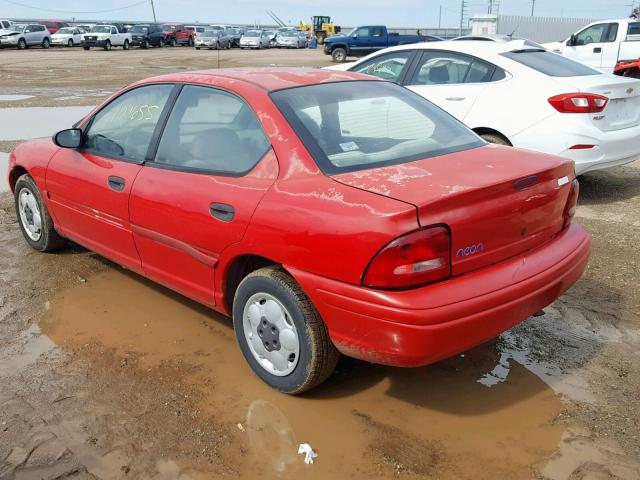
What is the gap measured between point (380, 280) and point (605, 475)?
123 centimetres

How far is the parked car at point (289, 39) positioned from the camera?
48.4m

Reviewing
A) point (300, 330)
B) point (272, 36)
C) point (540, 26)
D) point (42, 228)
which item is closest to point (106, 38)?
point (272, 36)

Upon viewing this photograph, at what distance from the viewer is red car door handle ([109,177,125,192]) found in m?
3.97

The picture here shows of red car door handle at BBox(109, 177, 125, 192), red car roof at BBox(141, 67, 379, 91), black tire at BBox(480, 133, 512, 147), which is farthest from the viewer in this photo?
black tire at BBox(480, 133, 512, 147)

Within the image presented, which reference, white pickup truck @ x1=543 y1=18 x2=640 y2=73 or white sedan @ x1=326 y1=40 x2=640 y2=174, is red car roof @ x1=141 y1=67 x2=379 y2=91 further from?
white pickup truck @ x1=543 y1=18 x2=640 y2=73

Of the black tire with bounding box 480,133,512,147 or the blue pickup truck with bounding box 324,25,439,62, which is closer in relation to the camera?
the black tire with bounding box 480,133,512,147

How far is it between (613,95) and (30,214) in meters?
5.43

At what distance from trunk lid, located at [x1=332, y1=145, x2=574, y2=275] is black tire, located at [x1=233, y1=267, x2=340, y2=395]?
0.56 m

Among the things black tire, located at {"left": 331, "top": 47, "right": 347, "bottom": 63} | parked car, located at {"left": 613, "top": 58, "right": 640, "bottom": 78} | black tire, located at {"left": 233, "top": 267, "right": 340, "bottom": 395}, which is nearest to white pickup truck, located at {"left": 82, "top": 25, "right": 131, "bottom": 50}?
black tire, located at {"left": 331, "top": 47, "right": 347, "bottom": 63}

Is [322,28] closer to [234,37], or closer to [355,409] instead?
[234,37]

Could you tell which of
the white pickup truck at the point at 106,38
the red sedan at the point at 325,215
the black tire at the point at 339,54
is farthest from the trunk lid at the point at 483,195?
the white pickup truck at the point at 106,38

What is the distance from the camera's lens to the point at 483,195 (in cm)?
285

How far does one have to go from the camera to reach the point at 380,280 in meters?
2.68

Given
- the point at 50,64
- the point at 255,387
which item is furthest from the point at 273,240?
the point at 50,64
